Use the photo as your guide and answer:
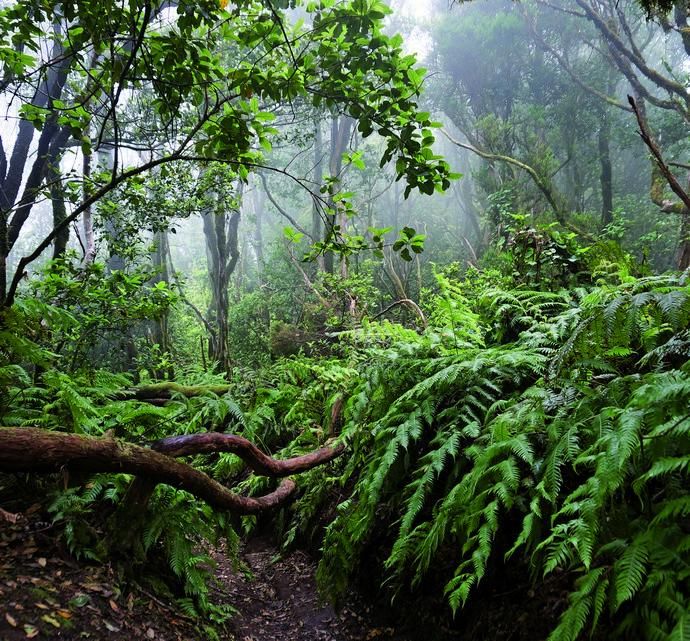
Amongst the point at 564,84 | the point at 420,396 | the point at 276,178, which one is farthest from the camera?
the point at 276,178

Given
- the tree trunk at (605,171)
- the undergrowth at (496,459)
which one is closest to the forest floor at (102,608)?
the undergrowth at (496,459)

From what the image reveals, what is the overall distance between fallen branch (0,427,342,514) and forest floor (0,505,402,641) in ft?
1.34

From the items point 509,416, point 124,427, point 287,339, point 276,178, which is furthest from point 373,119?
point 276,178

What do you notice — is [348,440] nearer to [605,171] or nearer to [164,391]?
[164,391]

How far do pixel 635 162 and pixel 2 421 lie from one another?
31068 mm

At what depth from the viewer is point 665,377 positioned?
6.02 ft

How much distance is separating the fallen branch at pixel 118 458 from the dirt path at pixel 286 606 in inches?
29.4

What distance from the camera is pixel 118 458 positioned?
101 inches

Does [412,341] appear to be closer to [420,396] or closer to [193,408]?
[420,396]

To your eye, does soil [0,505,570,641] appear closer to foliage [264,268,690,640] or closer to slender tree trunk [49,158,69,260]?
foliage [264,268,690,640]

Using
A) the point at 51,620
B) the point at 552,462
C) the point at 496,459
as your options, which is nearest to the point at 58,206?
the point at 51,620

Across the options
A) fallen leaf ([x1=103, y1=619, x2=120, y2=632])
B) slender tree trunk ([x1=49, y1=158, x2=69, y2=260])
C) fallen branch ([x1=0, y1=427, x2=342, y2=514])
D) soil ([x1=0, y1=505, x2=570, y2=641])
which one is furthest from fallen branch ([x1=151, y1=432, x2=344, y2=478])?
slender tree trunk ([x1=49, y1=158, x2=69, y2=260])

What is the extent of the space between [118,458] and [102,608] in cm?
72

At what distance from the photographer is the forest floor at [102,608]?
195 centimetres
